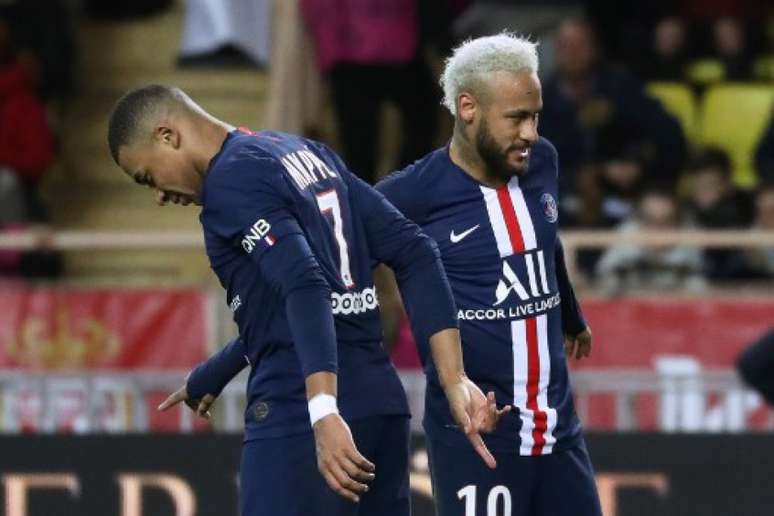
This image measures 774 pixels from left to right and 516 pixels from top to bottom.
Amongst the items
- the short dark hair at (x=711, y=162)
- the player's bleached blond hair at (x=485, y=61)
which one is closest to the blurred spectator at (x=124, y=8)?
the short dark hair at (x=711, y=162)

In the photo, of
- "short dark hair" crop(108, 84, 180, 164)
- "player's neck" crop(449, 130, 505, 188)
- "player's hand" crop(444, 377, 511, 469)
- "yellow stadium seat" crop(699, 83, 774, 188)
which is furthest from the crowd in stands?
"player's hand" crop(444, 377, 511, 469)

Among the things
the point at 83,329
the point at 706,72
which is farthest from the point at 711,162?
the point at 83,329

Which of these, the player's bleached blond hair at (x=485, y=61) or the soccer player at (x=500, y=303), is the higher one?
the player's bleached blond hair at (x=485, y=61)

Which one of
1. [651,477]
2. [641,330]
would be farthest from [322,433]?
[641,330]

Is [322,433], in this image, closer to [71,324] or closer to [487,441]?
[487,441]

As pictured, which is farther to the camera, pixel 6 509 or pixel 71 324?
pixel 71 324

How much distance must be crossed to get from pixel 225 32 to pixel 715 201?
3.55 metres

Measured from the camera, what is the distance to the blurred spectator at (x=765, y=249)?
11.8m

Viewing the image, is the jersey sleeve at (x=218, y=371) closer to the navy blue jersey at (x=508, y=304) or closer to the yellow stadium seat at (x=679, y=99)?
the navy blue jersey at (x=508, y=304)

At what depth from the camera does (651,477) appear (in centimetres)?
952

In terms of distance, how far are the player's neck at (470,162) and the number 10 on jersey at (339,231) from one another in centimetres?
111

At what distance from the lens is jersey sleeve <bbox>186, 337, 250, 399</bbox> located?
20.2ft

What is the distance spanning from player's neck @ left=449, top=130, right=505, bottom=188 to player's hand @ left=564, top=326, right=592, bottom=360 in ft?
2.10

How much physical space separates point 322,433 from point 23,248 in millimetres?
6946
